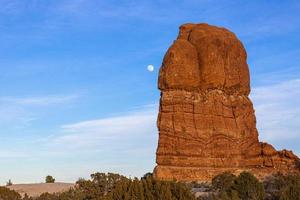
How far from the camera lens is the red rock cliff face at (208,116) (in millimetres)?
60469

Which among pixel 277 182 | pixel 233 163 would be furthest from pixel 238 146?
pixel 277 182

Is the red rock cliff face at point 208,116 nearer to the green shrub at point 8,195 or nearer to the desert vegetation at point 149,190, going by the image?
the desert vegetation at point 149,190

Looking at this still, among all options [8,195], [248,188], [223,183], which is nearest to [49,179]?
[223,183]

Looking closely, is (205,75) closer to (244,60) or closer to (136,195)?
(244,60)

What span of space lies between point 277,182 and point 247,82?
19388mm

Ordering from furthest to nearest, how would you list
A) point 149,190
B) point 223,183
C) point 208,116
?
point 208,116
point 223,183
point 149,190

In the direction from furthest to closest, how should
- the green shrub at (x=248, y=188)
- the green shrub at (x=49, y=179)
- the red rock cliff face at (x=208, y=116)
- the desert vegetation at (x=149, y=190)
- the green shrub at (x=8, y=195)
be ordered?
the green shrub at (x=49, y=179), the red rock cliff face at (x=208, y=116), the green shrub at (x=8, y=195), the green shrub at (x=248, y=188), the desert vegetation at (x=149, y=190)

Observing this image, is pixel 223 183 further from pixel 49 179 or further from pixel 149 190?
pixel 49 179

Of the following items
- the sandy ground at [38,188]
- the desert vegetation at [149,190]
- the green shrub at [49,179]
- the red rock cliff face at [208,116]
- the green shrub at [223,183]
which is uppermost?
the red rock cliff face at [208,116]

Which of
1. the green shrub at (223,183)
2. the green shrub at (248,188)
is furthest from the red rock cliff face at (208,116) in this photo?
the green shrub at (248,188)

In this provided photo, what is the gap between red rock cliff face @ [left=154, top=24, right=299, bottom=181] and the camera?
2381 inches

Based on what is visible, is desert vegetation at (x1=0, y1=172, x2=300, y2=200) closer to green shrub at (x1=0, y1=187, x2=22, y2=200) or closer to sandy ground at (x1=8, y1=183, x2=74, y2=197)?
green shrub at (x1=0, y1=187, x2=22, y2=200)

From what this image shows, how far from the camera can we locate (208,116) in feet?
204

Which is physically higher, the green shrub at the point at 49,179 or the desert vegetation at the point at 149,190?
the green shrub at the point at 49,179
